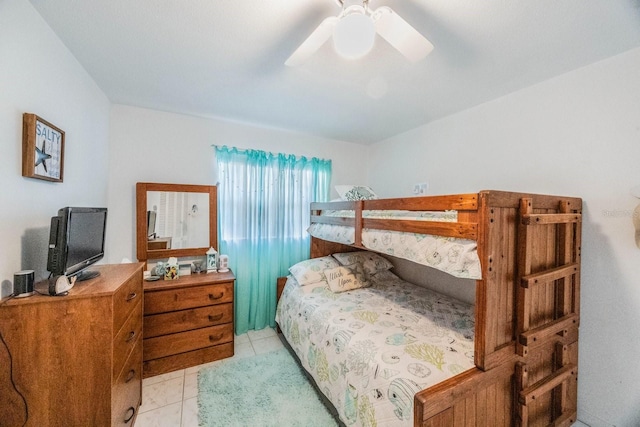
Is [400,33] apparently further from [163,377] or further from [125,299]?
[163,377]

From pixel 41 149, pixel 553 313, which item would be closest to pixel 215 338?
pixel 41 149

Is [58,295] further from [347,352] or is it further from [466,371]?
[466,371]

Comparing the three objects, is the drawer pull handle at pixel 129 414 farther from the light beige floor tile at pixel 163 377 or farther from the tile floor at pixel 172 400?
the light beige floor tile at pixel 163 377

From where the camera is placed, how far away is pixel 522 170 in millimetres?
1974

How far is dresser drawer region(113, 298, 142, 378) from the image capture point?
48.3 inches

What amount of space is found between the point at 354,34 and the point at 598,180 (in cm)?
182

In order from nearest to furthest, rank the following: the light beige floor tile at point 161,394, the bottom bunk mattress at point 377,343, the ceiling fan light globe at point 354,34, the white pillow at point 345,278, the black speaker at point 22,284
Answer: the ceiling fan light globe at point 354,34 → the black speaker at point 22,284 → the bottom bunk mattress at point 377,343 → the light beige floor tile at point 161,394 → the white pillow at point 345,278

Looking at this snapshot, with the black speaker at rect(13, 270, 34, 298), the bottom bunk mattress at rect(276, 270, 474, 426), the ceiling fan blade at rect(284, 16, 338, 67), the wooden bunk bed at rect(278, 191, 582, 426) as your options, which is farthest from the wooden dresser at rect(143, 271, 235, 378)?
the ceiling fan blade at rect(284, 16, 338, 67)

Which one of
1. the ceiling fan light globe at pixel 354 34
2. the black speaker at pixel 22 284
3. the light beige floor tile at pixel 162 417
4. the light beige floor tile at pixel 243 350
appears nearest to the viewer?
the ceiling fan light globe at pixel 354 34

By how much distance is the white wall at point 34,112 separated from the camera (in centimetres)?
111

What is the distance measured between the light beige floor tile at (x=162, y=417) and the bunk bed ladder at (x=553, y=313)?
2.06 m

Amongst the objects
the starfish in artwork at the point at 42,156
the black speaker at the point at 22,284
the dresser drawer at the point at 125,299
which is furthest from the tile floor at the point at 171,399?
the starfish in artwork at the point at 42,156

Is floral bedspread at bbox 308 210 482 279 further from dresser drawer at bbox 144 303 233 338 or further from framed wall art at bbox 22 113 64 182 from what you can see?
framed wall art at bbox 22 113 64 182

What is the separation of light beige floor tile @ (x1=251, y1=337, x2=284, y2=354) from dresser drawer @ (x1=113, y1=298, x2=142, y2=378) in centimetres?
118
